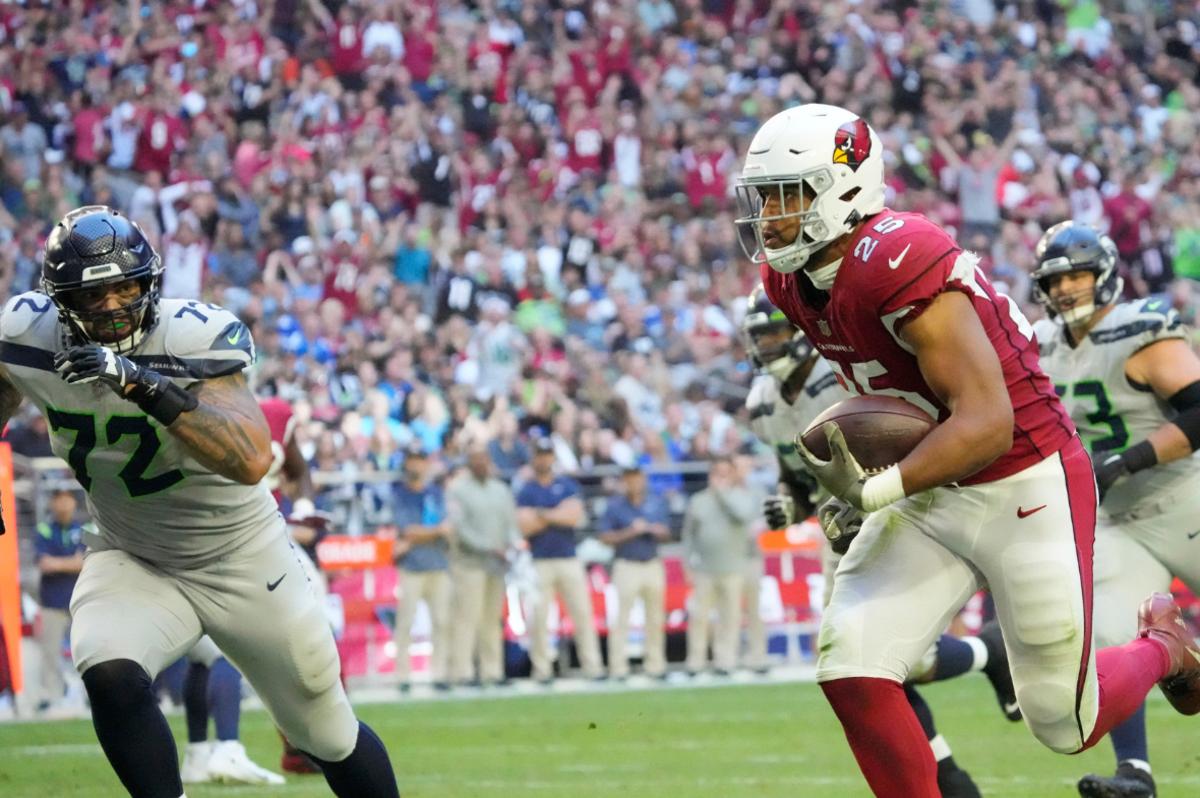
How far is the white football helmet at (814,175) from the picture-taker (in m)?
4.24

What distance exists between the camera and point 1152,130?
18.2m

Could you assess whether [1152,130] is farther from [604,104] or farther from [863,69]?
[604,104]

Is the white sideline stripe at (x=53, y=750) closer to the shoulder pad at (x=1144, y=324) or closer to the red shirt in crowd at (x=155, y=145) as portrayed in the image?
the shoulder pad at (x=1144, y=324)

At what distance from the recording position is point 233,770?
7191mm

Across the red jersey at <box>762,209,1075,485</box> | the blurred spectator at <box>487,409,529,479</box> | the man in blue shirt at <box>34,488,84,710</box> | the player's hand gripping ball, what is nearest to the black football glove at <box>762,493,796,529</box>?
the red jersey at <box>762,209,1075,485</box>

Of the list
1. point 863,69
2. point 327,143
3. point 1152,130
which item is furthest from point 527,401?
point 1152,130

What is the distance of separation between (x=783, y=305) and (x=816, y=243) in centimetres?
29

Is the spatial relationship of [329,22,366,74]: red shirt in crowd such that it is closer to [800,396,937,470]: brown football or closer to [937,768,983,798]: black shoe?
[937,768,983,798]: black shoe

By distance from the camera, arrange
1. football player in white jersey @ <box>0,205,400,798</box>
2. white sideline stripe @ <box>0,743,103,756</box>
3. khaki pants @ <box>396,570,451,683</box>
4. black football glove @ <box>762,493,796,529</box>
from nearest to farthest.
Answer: football player in white jersey @ <box>0,205,400,798</box> → black football glove @ <box>762,493,796,529</box> → white sideline stripe @ <box>0,743,103,756</box> → khaki pants @ <box>396,570,451,683</box>

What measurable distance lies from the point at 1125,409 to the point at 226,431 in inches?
129

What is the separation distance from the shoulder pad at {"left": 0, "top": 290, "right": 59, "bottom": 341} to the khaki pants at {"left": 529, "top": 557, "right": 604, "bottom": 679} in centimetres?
802

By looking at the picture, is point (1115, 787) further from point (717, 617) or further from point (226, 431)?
point (717, 617)

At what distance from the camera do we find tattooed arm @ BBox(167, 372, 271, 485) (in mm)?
4280

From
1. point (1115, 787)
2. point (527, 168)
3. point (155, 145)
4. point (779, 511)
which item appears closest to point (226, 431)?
point (779, 511)
